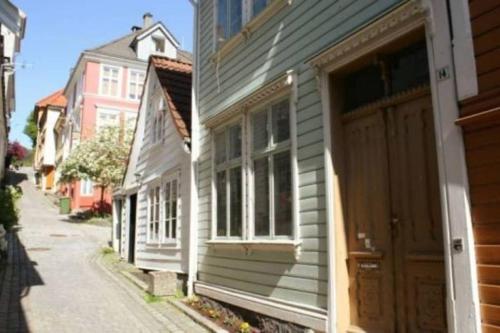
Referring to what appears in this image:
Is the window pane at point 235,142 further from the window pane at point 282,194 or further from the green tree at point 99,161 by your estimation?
the green tree at point 99,161

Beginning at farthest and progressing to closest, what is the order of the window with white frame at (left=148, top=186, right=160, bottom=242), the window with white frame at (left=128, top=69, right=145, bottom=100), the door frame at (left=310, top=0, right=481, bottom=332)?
the window with white frame at (left=128, top=69, right=145, bottom=100) < the window with white frame at (left=148, top=186, right=160, bottom=242) < the door frame at (left=310, top=0, right=481, bottom=332)

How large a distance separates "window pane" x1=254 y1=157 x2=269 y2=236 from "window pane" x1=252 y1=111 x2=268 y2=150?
246 millimetres

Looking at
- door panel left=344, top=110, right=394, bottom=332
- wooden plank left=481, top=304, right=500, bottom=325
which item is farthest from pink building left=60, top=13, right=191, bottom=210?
wooden plank left=481, top=304, right=500, bottom=325

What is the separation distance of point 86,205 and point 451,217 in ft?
111

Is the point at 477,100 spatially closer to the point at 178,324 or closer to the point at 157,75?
the point at 178,324

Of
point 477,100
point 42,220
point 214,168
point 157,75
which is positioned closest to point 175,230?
point 214,168

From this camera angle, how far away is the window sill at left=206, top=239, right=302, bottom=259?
614 centimetres

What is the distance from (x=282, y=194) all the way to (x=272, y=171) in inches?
17.5

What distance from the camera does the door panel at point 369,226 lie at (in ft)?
16.6

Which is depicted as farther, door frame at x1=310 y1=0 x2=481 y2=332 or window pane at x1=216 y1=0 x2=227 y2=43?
window pane at x1=216 y1=0 x2=227 y2=43

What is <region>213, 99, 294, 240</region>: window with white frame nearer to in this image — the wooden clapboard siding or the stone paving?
the wooden clapboard siding

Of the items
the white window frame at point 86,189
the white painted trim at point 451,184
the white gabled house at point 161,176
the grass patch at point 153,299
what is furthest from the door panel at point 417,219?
the white window frame at point 86,189

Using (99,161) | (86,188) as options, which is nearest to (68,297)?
(99,161)

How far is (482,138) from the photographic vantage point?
3.90 m
